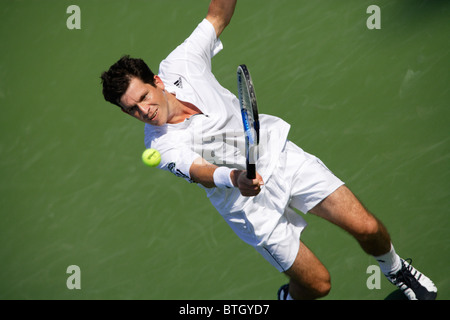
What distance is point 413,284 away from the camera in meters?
4.19

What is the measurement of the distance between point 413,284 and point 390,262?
0.31m

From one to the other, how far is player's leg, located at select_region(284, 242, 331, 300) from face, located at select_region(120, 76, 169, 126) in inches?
47.3

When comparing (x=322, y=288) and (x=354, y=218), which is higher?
(x=354, y=218)

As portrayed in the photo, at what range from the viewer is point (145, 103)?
144 inches

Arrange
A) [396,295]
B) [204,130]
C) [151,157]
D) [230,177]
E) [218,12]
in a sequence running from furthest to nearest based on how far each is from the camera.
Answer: [396,295], [218,12], [204,130], [151,157], [230,177]

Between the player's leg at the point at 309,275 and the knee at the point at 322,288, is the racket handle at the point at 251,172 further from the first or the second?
the knee at the point at 322,288

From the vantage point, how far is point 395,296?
4.43 meters

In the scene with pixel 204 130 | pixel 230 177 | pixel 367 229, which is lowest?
pixel 367 229

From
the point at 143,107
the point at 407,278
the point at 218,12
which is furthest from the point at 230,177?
the point at 407,278

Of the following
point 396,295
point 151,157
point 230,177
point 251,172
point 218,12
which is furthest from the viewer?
point 396,295

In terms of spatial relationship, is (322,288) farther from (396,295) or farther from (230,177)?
(230,177)

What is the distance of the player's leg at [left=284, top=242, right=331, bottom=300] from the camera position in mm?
3887

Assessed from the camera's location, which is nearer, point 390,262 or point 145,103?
point 145,103

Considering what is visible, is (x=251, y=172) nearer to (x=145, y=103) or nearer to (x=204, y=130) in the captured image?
(x=204, y=130)
